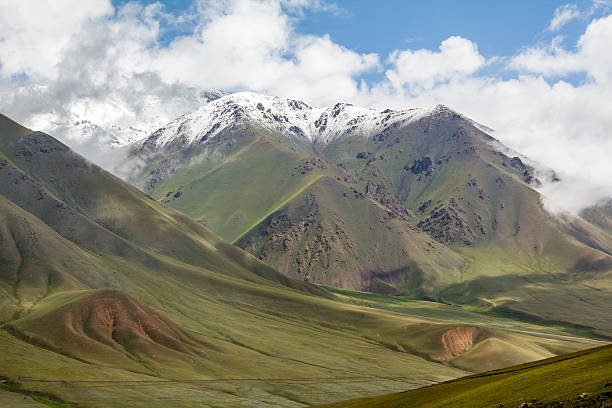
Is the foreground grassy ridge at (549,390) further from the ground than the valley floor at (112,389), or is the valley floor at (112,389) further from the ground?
the foreground grassy ridge at (549,390)

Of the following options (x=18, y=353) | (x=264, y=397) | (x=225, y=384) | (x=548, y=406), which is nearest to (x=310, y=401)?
(x=264, y=397)

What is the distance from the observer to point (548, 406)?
2128 inches

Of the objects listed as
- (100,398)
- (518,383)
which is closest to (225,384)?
(100,398)

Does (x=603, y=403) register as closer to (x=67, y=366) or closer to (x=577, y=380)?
(x=577, y=380)

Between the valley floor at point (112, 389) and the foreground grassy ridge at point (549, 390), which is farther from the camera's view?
the valley floor at point (112, 389)

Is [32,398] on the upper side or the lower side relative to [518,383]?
lower

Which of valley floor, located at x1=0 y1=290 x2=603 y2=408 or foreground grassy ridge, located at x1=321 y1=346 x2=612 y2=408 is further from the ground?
foreground grassy ridge, located at x1=321 y1=346 x2=612 y2=408

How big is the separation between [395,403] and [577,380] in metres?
37.2

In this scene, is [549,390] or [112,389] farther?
[112,389]

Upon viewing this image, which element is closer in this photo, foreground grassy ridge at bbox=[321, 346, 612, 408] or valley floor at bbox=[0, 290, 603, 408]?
foreground grassy ridge at bbox=[321, 346, 612, 408]

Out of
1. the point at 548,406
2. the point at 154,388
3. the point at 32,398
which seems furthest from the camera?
the point at 154,388

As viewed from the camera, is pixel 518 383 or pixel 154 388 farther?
pixel 154 388

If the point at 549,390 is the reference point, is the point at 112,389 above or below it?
below

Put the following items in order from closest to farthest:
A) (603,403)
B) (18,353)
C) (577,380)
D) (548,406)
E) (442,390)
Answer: (603,403)
(548,406)
(577,380)
(442,390)
(18,353)
